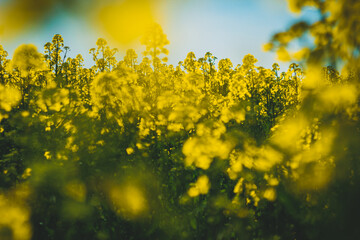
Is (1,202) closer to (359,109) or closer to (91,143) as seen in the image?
(91,143)

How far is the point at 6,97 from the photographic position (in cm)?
201

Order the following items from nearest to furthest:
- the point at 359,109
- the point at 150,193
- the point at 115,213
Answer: the point at 359,109, the point at 115,213, the point at 150,193

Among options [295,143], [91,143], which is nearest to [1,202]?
[91,143]

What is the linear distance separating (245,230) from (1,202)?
72.6 inches

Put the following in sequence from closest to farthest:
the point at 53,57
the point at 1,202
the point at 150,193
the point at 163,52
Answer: the point at 1,202 → the point at 150,193 → the point at 163,52 → the point at 53,57

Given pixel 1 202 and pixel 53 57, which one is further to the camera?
pixel 53 57

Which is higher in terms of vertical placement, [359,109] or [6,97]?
[359,109]

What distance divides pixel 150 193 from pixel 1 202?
1.14 meters

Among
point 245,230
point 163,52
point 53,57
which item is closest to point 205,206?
point 245,230

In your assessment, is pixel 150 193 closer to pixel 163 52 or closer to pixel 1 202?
pixel 1 202

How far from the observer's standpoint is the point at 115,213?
1974mm

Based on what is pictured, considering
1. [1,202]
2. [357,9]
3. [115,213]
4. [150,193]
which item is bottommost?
[1,202]

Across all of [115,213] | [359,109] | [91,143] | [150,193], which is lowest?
[115,213]

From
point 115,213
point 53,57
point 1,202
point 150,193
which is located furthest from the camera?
point 53,57
